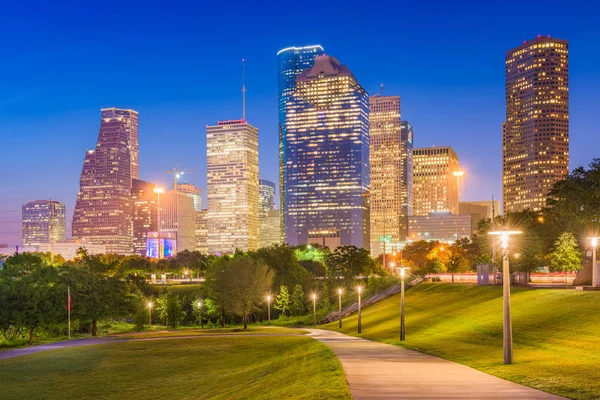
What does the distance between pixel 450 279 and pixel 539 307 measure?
47279mm

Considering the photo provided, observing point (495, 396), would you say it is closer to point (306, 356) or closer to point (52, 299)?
point (306, 356)

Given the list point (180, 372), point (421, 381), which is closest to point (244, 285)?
point (180, 372)

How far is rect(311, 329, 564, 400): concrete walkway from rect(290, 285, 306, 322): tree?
3118 inches

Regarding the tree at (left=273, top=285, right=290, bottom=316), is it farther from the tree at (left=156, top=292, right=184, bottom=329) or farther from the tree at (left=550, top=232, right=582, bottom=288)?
the tree at (left=550, top=232, right=582, bottom=288)

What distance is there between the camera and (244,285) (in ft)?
296

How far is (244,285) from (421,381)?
2762 inches

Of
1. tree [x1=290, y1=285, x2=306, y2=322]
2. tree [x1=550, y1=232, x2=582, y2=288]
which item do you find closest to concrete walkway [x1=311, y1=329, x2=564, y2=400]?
tree [x1=550, y1=232, x2=582, y2=288]

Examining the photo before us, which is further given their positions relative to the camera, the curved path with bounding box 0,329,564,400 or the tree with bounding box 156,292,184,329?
the tree with bounding box 156,292,184,329

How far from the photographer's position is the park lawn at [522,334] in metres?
22.5

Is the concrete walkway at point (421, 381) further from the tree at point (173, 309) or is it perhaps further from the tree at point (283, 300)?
the tree at point (283, 300)

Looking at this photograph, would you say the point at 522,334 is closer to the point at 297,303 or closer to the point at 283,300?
the point at 297,303

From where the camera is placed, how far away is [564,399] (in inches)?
723

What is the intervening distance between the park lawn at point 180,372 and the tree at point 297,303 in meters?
52.5

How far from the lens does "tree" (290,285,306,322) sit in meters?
108
